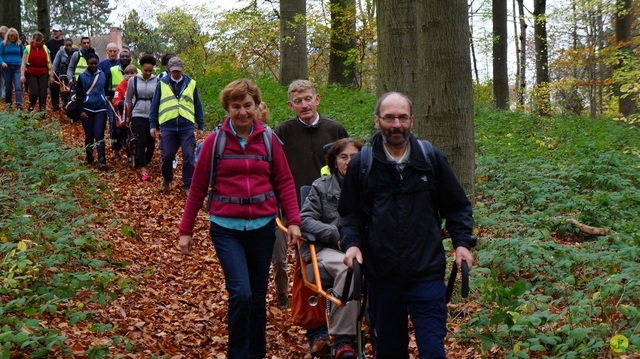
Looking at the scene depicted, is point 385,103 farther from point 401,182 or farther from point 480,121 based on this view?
point 480,121

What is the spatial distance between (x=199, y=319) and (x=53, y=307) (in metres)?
2.35

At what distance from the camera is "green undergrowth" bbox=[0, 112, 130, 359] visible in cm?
518

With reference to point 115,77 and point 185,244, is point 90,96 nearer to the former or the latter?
point 115,77

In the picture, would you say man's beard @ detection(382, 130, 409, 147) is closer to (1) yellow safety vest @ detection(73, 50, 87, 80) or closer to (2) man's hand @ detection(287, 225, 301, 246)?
(2) man's hand @ detection(287, 225, 301, 246)

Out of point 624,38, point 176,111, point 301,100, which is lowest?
point 301,100

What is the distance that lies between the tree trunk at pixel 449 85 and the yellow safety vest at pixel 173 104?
4887 mm

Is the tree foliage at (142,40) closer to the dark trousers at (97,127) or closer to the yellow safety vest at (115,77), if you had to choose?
the yellow safety vest at (115,77)

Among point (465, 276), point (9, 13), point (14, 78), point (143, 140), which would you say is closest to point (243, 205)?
point (465, 276)

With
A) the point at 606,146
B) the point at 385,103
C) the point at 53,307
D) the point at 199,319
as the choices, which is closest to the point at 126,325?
the point at 199,319

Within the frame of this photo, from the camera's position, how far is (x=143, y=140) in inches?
507

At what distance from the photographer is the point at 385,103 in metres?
4.38

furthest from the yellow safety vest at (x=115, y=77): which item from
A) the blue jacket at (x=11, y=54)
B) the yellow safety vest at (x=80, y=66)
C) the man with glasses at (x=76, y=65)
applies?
the blue jacket at (x=11, y=54)

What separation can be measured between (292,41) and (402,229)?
51.8 feet

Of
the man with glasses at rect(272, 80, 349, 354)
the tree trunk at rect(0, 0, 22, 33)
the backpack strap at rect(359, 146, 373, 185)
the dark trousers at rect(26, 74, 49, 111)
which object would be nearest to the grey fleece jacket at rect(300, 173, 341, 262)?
the man with glasses at rect(272, 80, 349, 354)
